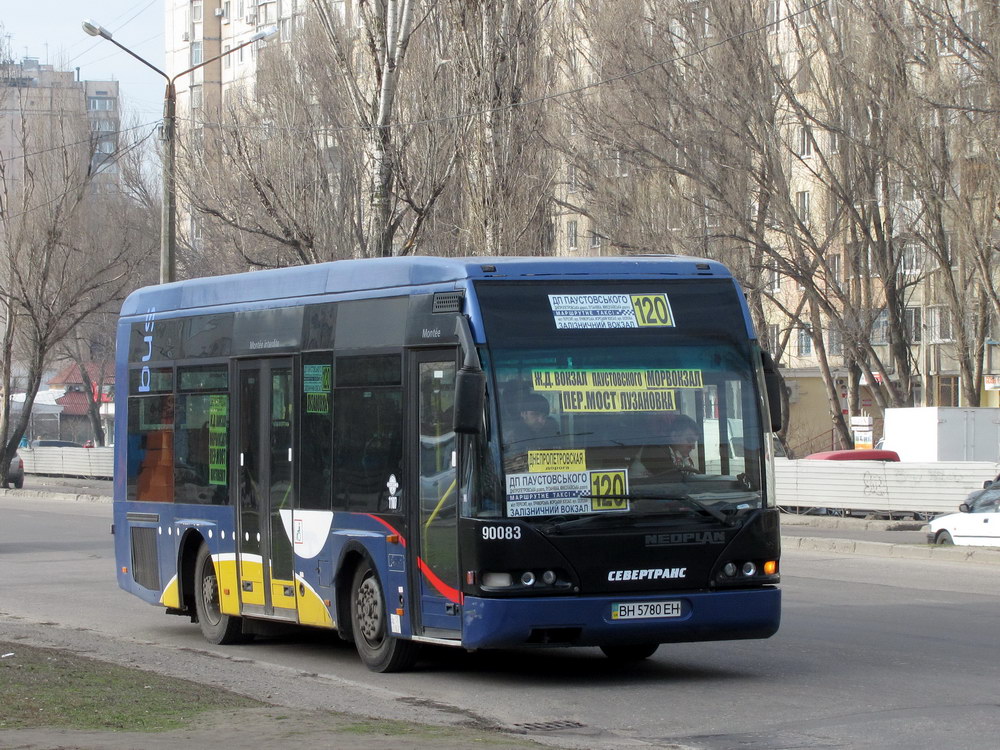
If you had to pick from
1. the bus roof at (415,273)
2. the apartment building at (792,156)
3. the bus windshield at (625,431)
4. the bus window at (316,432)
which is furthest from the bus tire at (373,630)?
the apartment building at (792,156)

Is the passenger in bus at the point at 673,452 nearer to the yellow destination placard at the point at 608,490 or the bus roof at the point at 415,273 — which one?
the yellow destination placard at the point at 608,490

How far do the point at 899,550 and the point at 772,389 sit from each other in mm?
12357

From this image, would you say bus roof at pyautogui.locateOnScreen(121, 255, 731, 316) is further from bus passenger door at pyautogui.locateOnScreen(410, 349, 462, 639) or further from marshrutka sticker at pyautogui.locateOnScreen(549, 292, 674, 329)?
bus passenger door at pyautogui.locateOnScreen(410, 349, 462, 639)

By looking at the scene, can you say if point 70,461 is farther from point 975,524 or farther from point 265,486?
point 265,486

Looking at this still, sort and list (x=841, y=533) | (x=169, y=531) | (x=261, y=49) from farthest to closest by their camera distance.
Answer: (x=261, y=49), (x=841, y=533), (x=169, y=531)

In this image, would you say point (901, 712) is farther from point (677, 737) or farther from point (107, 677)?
point (107, 677)

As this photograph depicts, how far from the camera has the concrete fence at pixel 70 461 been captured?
5469 cm

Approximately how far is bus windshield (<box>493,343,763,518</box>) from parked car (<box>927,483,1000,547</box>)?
43.5ft

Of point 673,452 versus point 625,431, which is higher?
point 625,431

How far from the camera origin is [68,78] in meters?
53.5

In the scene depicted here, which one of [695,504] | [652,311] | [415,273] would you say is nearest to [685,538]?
[695,504]

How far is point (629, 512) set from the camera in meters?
9.52

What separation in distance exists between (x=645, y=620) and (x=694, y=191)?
1232 inches

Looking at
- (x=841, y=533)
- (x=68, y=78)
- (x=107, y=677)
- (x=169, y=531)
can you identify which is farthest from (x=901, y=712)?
(x=68, y=78)
